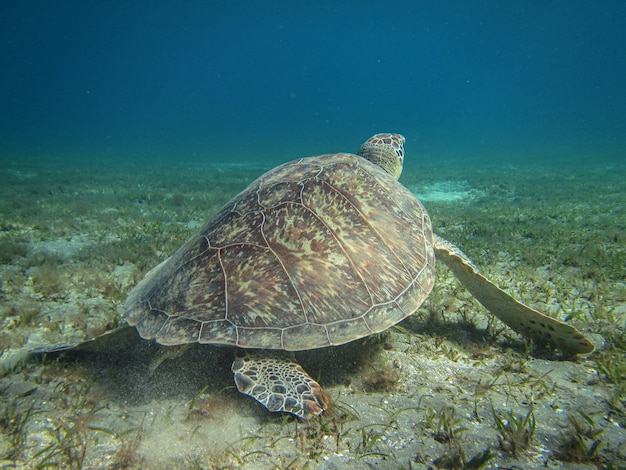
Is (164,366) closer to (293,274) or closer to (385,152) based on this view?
(293,274)

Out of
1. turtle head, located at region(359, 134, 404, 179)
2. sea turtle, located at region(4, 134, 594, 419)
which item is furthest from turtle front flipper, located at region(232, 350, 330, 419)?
turtle head, located at region(359, 134, 404, 179)

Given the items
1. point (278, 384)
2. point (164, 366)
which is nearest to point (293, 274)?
point (278, 384)

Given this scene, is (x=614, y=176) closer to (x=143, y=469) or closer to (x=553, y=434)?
(x=553, y=434)

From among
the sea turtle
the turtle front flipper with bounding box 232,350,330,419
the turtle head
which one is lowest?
the turtle front flipper with bounding box 232,350,330,419

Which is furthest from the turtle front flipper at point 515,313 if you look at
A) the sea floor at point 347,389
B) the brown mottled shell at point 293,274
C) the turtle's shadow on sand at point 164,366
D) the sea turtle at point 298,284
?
the turtle's shadow on sand at point 164,366

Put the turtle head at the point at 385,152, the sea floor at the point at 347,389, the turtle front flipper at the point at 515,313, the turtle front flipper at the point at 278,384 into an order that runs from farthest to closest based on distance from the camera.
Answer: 1. the turtle head at the point at 385,152
2. the turtle front flipper at the point at 515,313
3. the turtle front flipper at the point at 278,384
4. the sea floor at the point at 347,389

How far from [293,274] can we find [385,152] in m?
3.01

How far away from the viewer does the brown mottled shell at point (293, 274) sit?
197 cm

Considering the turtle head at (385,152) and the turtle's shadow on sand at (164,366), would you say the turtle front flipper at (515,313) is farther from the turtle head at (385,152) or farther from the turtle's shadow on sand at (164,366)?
the turtle head at (385,152)

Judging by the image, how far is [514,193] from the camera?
38.3 feet

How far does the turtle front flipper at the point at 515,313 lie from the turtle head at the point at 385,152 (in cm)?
167

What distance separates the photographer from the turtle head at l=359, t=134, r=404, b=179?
4352 millimetres

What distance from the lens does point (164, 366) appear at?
228 centimetres

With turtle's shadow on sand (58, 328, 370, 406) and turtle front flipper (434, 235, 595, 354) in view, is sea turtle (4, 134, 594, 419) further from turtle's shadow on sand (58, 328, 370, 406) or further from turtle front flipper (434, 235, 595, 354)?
turtle's shadow on sand (58, 328, 370, 406)
